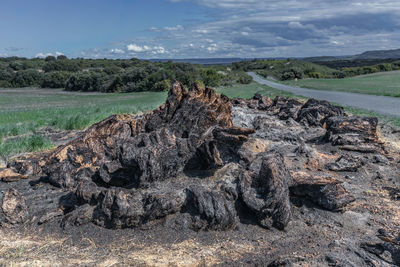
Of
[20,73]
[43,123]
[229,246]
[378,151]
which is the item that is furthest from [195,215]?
[20,73]

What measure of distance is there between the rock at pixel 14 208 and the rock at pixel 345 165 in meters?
5.16

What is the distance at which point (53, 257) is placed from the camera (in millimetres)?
4070

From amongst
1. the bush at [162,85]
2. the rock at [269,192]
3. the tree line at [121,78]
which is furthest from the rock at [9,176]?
the bush at [162,85]

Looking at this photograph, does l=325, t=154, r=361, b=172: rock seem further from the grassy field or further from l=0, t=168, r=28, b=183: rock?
the grassy field

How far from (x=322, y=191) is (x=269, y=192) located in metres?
0.85

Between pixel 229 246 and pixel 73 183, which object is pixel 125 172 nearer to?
pixel 73 183

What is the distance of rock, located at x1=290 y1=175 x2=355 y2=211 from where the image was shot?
4.94m

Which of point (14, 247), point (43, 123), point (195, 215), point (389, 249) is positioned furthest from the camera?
point (43, 123)

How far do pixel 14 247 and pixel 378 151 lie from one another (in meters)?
7.11

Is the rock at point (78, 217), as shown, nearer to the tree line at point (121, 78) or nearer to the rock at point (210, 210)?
the rock at point (210, 210)

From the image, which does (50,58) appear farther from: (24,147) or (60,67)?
(24,147)

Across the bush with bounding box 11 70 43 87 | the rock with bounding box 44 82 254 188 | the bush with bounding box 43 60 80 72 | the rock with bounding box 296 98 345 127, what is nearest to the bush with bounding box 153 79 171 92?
the bush with bounding box 11 70 43 87

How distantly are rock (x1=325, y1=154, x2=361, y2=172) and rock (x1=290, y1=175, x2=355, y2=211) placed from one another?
1473mm

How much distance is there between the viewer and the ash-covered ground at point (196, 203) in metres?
4.09
